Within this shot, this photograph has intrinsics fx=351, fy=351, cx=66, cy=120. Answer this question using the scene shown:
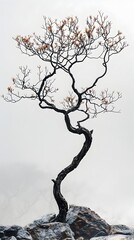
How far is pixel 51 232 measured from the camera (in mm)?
22297

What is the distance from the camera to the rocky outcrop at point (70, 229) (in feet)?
71.8

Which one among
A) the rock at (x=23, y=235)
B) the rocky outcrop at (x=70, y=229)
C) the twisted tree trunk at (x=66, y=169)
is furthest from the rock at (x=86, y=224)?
the rock at (x=23, y=235)

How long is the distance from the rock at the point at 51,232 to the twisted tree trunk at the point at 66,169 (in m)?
4.46

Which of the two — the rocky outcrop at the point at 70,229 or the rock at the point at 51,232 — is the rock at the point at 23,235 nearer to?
the rocky outcrop at the point at 70,229

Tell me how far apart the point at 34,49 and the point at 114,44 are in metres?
6.58

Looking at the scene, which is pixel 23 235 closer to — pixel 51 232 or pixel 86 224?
pixel 51 232

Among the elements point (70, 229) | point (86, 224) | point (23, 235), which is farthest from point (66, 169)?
point (23, 235)

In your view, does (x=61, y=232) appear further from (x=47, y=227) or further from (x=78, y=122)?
(x=78, y=122)

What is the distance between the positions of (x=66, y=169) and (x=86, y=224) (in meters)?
4.47

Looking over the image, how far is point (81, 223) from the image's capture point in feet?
87.2

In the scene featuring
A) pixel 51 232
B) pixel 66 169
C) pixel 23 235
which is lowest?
pixel 23 235

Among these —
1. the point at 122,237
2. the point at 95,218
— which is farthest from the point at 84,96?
the point at 122,237

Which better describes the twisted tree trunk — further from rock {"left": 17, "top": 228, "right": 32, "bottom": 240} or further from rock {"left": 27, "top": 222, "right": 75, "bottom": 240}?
rock {"left": 17, "top": 228, "right": 32, "bottom": 240}

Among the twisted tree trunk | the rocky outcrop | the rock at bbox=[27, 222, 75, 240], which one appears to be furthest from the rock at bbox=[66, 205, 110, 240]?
the rock at bbox=[27, 222, 75, 240]
